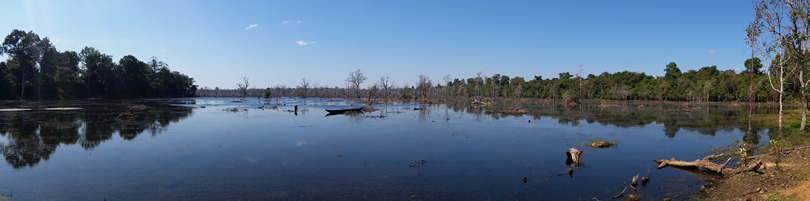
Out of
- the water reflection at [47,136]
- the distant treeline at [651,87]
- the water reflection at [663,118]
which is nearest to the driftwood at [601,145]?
the water reflection at [663,118]

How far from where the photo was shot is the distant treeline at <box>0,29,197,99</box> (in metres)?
63.5

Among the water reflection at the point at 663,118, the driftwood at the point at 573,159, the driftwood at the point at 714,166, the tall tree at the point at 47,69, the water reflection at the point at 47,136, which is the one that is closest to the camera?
the driftwood at the point at 714,166

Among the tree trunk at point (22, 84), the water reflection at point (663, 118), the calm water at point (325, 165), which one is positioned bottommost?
the calm water at point (325, 165)

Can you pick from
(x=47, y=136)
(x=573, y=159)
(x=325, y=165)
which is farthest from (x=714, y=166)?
(x=47, y=136)

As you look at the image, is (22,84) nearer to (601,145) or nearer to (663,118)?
(601,145)

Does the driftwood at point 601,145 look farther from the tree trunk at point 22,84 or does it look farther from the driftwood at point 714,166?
the tree trunk at point 22,84

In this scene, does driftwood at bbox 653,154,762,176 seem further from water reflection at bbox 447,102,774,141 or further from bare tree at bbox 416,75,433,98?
bare tree at bbox 416,75,433,98

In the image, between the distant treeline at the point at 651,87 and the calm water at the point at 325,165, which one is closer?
the calm water at the point at 325,165

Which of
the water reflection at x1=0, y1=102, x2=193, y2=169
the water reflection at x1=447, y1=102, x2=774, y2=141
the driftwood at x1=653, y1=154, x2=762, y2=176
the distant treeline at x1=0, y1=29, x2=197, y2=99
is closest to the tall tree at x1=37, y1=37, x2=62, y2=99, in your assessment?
the distant treeline at x1=0, y1=29, x2=197, y2=99

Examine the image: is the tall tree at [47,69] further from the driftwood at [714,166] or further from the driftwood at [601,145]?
the driftwood at [714,166]

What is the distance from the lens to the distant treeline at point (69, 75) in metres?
63.5

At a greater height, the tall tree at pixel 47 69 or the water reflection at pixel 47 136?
the tall tree at pixel 47 69

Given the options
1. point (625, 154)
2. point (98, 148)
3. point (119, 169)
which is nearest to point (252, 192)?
point (119, 169)

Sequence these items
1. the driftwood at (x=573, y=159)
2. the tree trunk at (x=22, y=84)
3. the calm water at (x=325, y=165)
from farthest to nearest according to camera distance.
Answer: the tree trunk at (x=22, y=84) < the driftwood at (x=573, y=159) < the calm water at (x=325, y=165)
